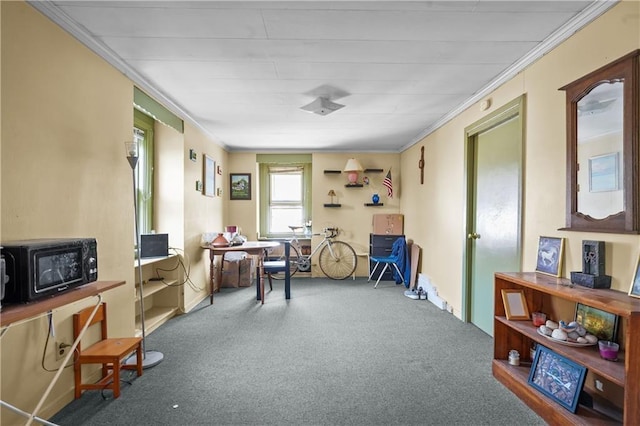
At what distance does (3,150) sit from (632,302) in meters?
3.04

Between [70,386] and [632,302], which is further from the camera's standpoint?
[70,386]

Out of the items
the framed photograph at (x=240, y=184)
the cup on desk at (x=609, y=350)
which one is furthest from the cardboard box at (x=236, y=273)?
the cup on desk at (x=609, y=350)

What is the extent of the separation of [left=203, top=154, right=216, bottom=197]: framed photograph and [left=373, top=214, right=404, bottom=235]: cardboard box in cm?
282

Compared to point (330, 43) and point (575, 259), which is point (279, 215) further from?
point (575, 259)

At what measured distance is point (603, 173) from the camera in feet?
5.52

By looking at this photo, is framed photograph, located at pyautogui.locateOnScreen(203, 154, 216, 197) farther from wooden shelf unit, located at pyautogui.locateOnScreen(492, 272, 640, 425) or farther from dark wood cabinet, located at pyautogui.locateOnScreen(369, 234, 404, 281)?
wooden shelf unit, located at pyautogui.locateOnScreen(492, 272, 640, 425)

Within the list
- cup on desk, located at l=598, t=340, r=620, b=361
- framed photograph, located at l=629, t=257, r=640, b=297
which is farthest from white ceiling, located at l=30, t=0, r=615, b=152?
cup on desk, located at l=598, t=340, r=620, b=361

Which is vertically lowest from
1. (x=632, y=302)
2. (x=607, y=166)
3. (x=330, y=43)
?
(x=632, y=302)

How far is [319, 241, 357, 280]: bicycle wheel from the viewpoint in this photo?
18.5 ft

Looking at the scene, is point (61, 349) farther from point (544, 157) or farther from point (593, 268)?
point (544, 157)

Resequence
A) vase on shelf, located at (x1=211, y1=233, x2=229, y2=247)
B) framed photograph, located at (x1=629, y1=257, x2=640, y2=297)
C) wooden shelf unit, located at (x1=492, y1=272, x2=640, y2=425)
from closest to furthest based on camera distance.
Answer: wooden shelf unit, located at (x1=492, y1=272, x2=640, y2=425) < framed photograph, located at (x1=629, y1=257, x2=640, y2=297) < vase on shelf, located at (x1=211, y1=233, x2=229, y2=247)

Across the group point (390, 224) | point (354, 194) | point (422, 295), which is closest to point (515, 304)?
point (422, 295)

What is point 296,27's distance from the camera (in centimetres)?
191

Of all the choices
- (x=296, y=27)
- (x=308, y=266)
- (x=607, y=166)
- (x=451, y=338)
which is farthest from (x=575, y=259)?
(x=308, y=266)
